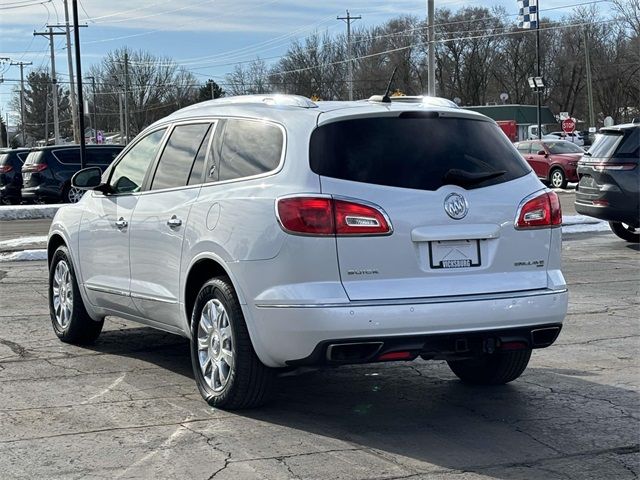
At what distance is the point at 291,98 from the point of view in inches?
234

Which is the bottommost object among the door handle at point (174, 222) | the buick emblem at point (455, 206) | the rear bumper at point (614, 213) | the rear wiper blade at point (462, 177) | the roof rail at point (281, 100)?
the rear bumper at point (614, 213)

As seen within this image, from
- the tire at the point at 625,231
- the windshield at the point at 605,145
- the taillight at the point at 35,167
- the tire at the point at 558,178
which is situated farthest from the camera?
the tire at the point at 558,178

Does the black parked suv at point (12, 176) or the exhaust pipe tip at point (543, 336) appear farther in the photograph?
the black parked suv at point (12, 176)

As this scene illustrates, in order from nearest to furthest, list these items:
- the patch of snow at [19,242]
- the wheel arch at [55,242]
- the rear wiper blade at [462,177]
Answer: the rear wiper blade at [462,177]
the wheel arch at [55,242]
the patch of snow at [19,242]

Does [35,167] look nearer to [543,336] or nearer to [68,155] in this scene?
[68,155]

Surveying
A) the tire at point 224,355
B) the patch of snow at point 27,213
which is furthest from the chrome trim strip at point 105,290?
the patch of snow at point 27,213

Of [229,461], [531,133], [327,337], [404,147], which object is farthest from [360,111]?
[531,133]

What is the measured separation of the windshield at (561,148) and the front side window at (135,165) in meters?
27.5

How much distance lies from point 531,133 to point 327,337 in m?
69.2

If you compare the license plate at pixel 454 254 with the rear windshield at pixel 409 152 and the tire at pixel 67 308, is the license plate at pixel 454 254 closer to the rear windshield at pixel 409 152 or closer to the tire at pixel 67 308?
the rear windshield at pixel 409 152

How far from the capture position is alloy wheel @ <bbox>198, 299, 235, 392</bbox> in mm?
5664

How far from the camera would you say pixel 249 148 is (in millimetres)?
5871

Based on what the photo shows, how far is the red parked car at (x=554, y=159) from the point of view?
107 feet

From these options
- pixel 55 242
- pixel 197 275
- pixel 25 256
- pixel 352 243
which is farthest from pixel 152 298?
pixel 25 256
